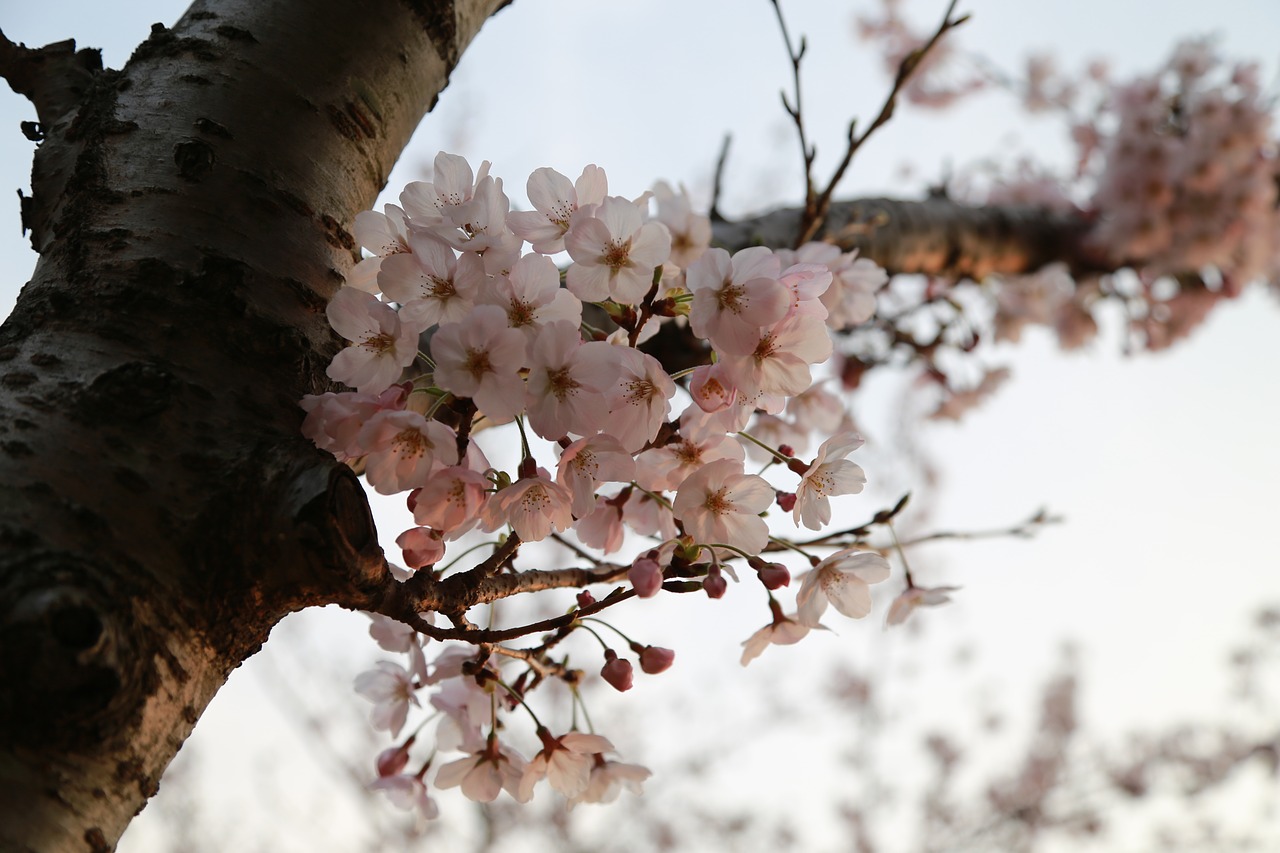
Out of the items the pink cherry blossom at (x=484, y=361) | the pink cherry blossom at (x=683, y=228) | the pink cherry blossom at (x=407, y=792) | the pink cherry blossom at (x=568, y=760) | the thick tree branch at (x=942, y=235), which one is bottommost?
the pink cherry blossom at (x=407, y=792)

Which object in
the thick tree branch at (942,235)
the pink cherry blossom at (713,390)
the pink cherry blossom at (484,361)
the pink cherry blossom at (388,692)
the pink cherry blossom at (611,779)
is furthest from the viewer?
the thick tree branch at (942,235)

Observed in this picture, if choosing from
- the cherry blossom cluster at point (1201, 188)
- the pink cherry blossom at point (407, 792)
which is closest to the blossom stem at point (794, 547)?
the pink cherry blossom at point (407, 792)

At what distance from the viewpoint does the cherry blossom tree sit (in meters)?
0.56

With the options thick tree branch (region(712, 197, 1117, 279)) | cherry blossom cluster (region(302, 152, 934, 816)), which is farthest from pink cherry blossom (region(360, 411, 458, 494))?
thick tree branch (region(712, 197, 1117, 279))

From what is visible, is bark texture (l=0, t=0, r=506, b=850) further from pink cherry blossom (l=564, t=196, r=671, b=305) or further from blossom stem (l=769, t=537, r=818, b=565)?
blossom stem (l=769, t=537, r=818, b=565)

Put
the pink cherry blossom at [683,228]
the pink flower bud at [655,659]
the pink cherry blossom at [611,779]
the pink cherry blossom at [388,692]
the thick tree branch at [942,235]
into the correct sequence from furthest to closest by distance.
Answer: the thick tree branch at [942,235] → the pink cherry blossom at [683,228] → the pink cherry blossom at [388,692] → the pink cherry blossom at [611,779] → the pink flower bud at [655,659]

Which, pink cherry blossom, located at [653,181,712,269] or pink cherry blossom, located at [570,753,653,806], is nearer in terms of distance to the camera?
pink cherry blossom, located at [570,753,653,806]

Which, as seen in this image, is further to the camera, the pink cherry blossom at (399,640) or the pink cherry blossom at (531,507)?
the pink cherry blossom at (399,640)

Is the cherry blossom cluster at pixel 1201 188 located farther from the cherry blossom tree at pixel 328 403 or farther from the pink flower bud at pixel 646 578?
the pink flower bud at pixel 646 578

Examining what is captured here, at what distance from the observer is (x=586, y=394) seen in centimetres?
68

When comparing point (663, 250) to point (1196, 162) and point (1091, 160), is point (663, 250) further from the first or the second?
point (1091, 160)

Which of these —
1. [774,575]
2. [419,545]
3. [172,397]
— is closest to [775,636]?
[774,575]

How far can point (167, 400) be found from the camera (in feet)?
2.05

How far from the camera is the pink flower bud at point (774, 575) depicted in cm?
88
